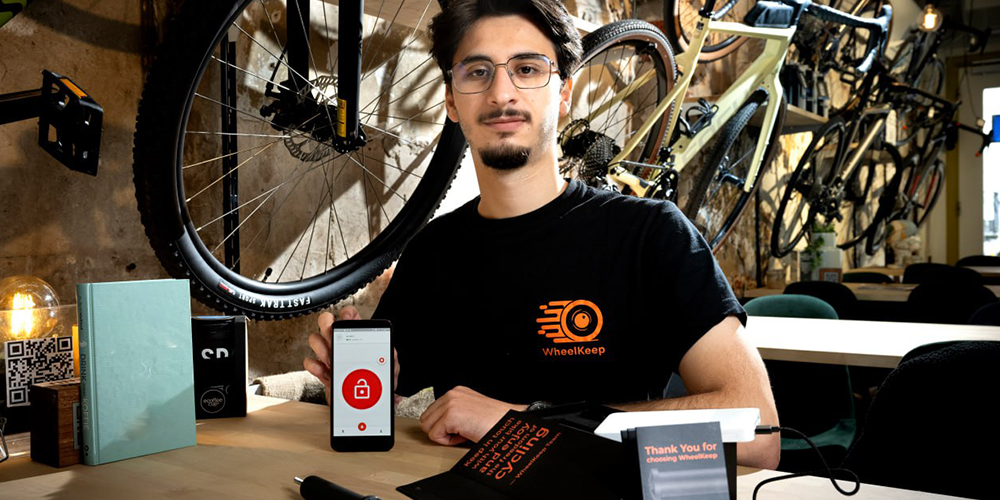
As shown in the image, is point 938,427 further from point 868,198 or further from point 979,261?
point 868,198

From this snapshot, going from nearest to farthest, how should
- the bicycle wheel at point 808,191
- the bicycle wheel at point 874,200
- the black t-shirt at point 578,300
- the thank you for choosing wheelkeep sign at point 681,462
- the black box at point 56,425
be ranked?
1. the thank you for choosing wheelkeep sign at point 681,462
2. the black box at point 56,425
3. the black t-shirt at point 578,300
4. the bicycle wheel at point 808,191
5. the bicycle wheel at point 874,200

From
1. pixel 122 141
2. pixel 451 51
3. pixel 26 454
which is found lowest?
pixel 26 454

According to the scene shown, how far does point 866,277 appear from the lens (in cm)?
544

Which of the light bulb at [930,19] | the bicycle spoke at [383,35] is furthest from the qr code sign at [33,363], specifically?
the light bulb at [930,19]

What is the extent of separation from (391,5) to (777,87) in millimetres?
2198

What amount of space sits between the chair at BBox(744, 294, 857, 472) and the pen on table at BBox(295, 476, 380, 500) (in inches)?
60.4

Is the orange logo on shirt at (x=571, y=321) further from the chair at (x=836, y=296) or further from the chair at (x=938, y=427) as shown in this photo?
the chair at (x=836, y=296)

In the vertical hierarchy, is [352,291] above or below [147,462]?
above

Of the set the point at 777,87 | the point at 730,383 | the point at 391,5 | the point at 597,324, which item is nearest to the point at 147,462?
the point at 597,324

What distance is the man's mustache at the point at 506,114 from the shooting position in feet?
4.33

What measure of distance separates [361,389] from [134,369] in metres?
0.28

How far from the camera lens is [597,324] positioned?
1.25 m

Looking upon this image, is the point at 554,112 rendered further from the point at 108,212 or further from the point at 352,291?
the point at 108,212

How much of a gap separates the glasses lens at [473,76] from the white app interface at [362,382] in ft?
1.52
